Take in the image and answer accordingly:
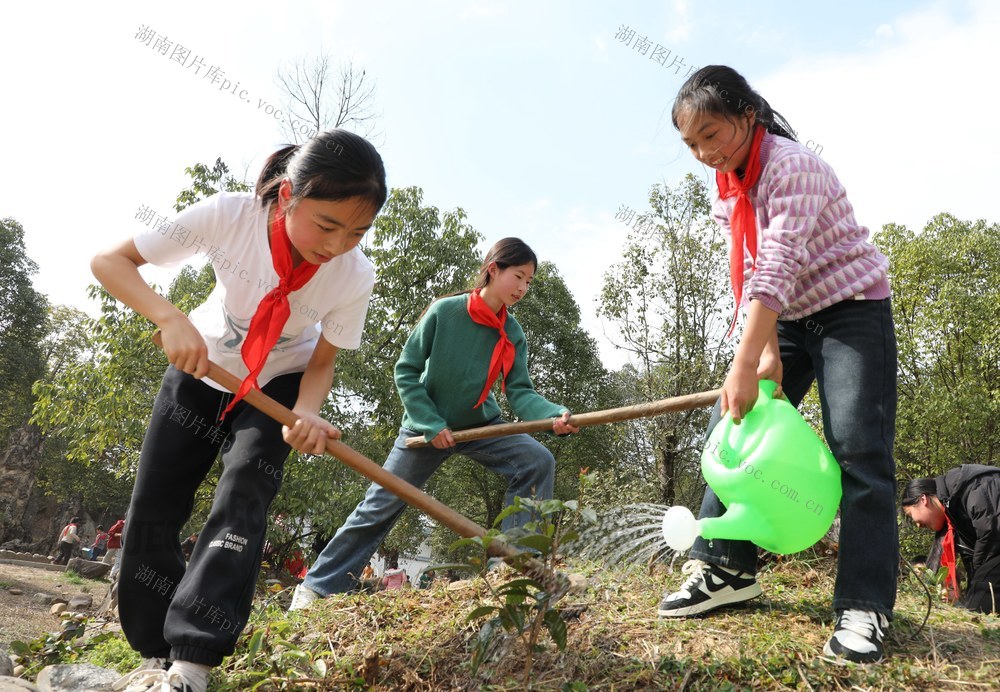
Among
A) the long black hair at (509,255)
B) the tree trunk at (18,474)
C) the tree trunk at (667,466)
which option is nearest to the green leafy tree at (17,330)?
the tree trunk at (18,474)

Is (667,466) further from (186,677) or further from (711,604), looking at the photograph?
(186,677)

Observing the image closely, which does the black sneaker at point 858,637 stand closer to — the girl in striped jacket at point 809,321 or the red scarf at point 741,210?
the girl in striped jacket at point 809,321

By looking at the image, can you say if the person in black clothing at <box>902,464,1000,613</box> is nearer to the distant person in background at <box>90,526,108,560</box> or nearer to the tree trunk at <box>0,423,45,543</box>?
the distant person in background at <box>90,526,108,560</box>

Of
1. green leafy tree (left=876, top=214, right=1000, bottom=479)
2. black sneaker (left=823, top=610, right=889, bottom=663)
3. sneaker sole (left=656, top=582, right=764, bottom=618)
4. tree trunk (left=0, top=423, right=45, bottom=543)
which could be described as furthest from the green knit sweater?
tree trunk (left=0, top=423, right=45, bottom=543)

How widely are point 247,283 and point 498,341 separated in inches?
79.0

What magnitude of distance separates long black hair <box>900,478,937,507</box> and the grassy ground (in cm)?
266

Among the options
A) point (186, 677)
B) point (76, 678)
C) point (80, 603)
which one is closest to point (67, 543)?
point (80, 603)

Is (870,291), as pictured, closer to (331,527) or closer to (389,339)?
(331,527)

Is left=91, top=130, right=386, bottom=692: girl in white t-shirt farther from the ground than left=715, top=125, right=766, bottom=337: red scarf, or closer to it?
closer to it

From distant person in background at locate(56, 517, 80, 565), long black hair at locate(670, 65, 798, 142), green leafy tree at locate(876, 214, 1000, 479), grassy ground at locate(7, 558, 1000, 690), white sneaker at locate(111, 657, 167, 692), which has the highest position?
green leafy tree at locate(876, 214, 1000, 479)

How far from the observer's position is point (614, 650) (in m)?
2.65

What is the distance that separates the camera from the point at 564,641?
2260 millimetres

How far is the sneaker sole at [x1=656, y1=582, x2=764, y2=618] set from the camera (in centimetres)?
295

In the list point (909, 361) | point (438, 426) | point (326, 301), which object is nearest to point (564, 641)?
point (326, 301)
